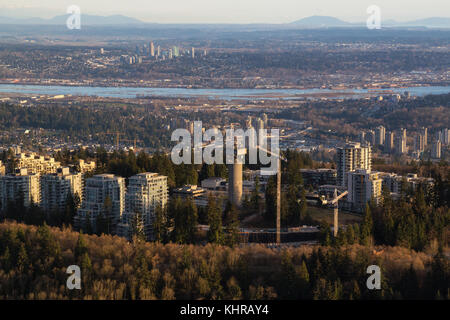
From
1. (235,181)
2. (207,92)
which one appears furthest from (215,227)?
(207,92)

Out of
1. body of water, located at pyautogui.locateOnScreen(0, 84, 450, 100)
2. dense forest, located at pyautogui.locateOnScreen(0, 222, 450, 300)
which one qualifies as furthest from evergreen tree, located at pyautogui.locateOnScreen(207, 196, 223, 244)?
body of water, located at pyautogui.locateOnScreen(0, 84, 450, 100)

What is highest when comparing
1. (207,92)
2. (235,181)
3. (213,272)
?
(235,181)

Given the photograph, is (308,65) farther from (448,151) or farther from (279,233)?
(279,233)

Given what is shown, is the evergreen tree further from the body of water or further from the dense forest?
the body of water

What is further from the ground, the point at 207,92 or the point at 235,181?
the point at 235,181

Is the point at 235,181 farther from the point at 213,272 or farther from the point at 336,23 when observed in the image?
the point at 336,23

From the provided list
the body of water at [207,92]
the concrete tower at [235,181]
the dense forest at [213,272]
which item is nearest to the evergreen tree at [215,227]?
the dense forest at [213,272]
